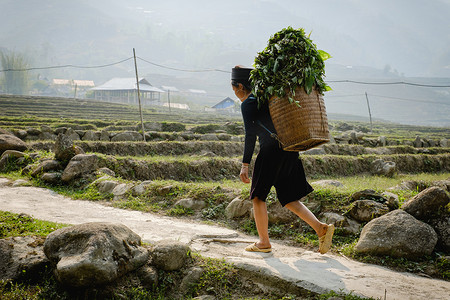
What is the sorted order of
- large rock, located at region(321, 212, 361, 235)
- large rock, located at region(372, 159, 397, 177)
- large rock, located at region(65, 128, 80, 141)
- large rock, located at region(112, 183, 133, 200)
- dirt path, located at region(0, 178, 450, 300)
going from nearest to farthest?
dirt path, located at region(0, 178, 450, 300), large rock, located at region(321, 212, 361, 235), large rock, located at region(112, 183, 133, 200), large rock, located at region(372, 159, 397, 177), large rock, located at region(65, 128, 80, 141)

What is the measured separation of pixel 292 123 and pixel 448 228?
265 cm

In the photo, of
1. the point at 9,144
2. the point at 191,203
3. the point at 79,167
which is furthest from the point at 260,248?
the point at 9,144

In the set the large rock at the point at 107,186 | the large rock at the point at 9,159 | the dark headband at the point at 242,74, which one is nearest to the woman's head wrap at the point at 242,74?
the dark headband at the point at 242,74

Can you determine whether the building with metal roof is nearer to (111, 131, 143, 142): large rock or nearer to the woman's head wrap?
(111, 131, 143, 142): large rock

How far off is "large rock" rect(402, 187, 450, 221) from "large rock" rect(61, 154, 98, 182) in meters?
7.63

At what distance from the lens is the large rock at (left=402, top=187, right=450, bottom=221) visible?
4859mm

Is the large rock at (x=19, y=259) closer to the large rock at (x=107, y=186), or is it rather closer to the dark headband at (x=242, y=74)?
the dark headband at (x=242, y=74)

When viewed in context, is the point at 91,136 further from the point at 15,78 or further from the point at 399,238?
the point at 15,78

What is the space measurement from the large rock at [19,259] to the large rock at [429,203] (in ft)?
16.0

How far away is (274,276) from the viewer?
392 centimetres

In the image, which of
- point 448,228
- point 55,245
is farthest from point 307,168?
point 55,245

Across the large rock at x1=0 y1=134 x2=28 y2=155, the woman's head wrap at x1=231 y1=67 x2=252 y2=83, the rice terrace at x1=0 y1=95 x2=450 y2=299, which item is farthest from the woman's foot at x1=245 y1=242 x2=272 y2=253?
the large rock at x1=0 y1=134 x2=28 y2=155

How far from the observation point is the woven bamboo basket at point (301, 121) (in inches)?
155

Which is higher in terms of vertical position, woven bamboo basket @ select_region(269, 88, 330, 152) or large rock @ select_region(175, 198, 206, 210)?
woven bamboo basket @ select_region(269, 88, 330, 152)
